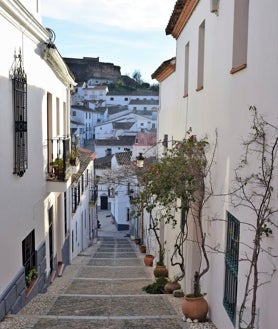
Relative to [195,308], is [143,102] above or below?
above

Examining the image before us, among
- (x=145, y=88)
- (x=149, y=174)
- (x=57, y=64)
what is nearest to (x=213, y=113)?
(x=149, y=174)

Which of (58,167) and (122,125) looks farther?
(122,125)

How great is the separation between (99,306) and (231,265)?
341 cm

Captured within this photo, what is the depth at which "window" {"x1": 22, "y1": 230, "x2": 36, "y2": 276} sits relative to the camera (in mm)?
9031

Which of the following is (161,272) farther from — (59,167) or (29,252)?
(29,252)

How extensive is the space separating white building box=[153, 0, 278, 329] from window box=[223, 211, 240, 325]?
0.05ft

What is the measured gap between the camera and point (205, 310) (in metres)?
7.43

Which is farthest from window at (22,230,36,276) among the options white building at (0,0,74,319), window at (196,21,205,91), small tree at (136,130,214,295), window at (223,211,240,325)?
window at (196,21,205,91)

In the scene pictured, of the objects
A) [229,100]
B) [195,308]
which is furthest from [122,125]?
[229,100]

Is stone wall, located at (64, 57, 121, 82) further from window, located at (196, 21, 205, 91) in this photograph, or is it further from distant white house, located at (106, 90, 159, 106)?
window, located at (196, 21, 205, 91)

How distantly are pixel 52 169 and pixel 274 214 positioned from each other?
27.2ft

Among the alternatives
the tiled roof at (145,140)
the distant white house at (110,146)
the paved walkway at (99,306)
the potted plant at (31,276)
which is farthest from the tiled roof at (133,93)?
the potted plant at (31,276)

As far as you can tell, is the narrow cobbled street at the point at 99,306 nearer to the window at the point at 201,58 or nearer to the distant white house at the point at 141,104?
the window at the point at 201,58

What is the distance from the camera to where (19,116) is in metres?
8.16
